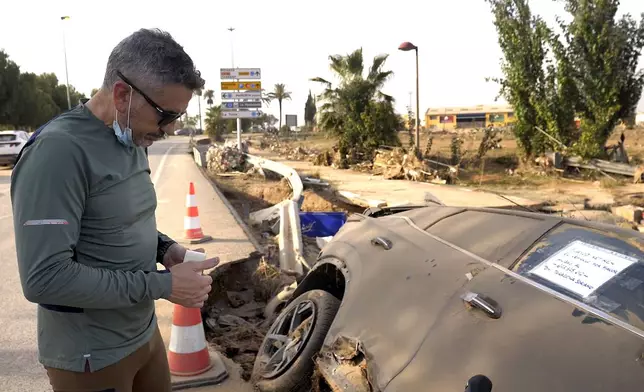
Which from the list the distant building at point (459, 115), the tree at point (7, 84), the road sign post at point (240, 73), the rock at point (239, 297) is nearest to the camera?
the rock at point (239, 297)

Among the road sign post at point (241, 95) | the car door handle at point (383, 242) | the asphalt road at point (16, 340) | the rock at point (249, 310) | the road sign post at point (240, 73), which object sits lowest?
the rock at point (249, 310)

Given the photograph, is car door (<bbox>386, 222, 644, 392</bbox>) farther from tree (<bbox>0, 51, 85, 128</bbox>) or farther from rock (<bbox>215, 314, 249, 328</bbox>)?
tree (<bbox>0, 51, 85, 128</bbox>)

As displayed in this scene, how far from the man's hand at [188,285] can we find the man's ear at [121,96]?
0.60m

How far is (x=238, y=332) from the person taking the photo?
16.0 feet

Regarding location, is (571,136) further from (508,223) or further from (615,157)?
(508,223)

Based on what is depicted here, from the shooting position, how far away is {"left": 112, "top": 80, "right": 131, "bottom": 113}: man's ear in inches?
74.7

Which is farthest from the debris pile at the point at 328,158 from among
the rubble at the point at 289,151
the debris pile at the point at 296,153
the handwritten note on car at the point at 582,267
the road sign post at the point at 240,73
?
the handwritten note on car at the point at 582,267

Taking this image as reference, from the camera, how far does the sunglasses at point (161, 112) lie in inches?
74.4

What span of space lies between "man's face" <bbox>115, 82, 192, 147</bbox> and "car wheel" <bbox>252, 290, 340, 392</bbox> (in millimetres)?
1558

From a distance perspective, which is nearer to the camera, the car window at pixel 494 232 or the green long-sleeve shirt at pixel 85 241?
the green long-sleeve shirt at pixel 85 241

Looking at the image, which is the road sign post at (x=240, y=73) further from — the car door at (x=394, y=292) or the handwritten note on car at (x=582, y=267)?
the handwritten note on car at (x=582, y=267)

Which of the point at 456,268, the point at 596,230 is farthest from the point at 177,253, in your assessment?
the point at 596,230

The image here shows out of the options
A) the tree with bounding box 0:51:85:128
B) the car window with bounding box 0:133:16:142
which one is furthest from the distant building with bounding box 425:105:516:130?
the car window with bounding box 0:133:16:142

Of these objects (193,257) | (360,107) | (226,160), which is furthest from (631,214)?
(360,107)
